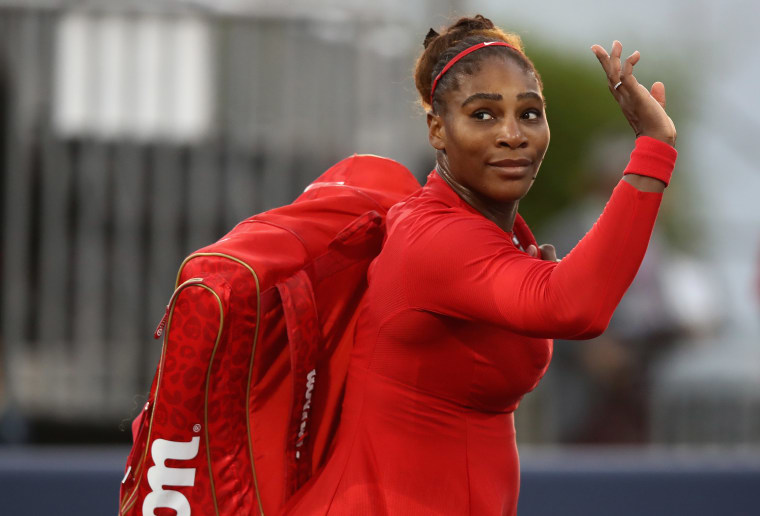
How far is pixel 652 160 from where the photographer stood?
1.66 meters

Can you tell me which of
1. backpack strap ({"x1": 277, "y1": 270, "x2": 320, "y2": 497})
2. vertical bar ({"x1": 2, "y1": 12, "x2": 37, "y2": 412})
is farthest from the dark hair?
vertical bar ({"x1": 2, "y1": 12, "x2": 37, "y2": 412})

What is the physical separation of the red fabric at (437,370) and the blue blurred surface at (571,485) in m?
1.97

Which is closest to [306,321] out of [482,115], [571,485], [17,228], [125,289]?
[482,115]

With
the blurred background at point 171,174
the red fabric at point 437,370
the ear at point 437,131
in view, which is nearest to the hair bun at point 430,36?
the ear at point 437,131

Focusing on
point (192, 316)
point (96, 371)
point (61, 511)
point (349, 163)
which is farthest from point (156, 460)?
point (96, 371)

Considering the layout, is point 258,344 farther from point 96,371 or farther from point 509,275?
point 96,371

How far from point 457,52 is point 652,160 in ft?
1.42

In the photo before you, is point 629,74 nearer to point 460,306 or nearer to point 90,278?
point 460,306

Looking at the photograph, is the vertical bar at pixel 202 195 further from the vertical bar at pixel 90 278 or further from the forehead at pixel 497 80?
the forehead at pixel 497 80

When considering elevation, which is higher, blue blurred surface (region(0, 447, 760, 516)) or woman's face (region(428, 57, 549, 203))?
woman's face (region(428, 57, 549, 203))

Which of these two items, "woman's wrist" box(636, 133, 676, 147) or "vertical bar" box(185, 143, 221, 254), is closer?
"woman's wrist" box(636, 133, 676, 147)

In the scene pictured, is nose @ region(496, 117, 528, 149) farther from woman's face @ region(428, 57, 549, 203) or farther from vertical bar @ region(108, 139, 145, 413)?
vertical bar @ region(108, 139, 145, 413)

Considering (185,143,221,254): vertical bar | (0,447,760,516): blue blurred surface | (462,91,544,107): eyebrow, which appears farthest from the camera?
(185,143,221,254): vertical bar

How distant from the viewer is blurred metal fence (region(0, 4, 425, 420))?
4.86 m
